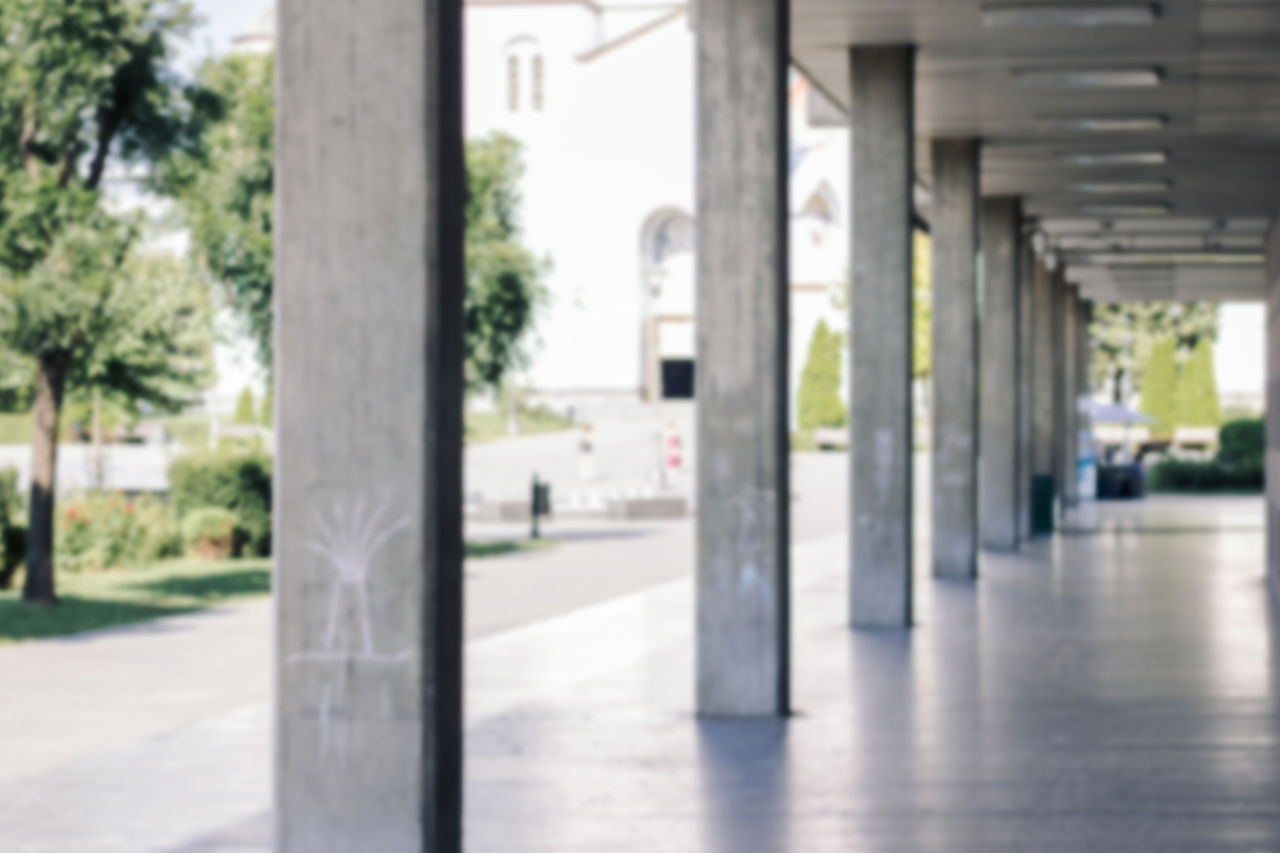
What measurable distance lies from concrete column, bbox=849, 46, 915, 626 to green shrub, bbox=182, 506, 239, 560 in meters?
10.8

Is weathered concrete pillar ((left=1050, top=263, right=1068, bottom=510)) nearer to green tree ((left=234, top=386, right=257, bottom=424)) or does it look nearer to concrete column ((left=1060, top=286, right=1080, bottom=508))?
concrete column ((left=1060, top=286, right=1080, bottom=508))

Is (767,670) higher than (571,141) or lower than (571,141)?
lower

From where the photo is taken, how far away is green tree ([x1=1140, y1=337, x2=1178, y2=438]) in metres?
70.9

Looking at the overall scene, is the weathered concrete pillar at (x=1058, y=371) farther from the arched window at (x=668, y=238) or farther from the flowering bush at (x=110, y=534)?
the arched window at (x=668, y=238)

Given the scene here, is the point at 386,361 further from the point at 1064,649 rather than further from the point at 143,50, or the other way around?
the point at 143,50

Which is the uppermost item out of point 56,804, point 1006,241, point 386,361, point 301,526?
point 1006,241

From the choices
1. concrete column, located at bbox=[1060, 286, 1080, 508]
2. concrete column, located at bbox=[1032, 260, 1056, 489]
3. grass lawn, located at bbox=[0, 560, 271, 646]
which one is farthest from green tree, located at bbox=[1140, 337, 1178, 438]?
grass lawn, located at bbox=[0, 560, 271, 646]

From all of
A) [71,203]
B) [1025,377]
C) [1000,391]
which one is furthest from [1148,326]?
[71,203]

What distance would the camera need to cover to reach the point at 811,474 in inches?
2105

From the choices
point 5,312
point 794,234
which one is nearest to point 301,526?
point 5,312

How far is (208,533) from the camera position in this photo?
2548cm

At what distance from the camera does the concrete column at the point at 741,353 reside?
38.4ft

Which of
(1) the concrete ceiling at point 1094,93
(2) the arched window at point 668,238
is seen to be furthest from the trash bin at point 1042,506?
(2) the arched window at point 668,238

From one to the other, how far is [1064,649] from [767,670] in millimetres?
4189
